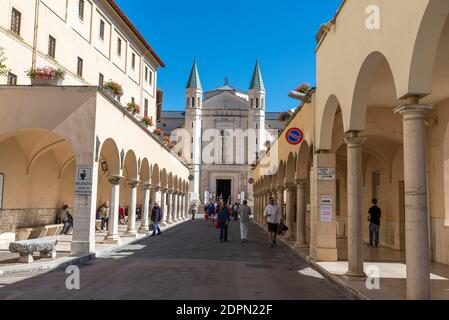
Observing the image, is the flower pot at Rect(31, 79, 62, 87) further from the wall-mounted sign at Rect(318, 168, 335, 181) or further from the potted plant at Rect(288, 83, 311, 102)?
the wall-mounted sign at Rect(318, 168, 335, 181)

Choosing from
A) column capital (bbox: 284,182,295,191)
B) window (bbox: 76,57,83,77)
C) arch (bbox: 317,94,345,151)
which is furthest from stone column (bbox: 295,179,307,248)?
window (bbox: 76,57,83,77)

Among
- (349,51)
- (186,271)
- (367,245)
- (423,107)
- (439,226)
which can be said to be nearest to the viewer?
(423,107)

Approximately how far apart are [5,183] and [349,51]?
1344 cm

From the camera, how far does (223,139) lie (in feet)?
231

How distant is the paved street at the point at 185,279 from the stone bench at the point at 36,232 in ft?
10.1

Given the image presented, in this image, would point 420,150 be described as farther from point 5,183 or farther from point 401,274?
point 5,183

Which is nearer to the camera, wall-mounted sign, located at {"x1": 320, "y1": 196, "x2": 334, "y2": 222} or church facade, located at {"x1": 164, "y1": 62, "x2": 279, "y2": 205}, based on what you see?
wall-mounted sign, located at {"x1": 320, "y1": 196, "x2": 334, "y2": 222}

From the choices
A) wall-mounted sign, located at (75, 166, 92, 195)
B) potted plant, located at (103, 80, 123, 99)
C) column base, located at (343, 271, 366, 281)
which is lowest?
column base, located at (343, 271, 366, 281)

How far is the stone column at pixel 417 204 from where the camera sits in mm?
6973

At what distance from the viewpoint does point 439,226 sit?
13.5m

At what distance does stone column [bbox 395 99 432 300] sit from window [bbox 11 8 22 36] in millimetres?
16400

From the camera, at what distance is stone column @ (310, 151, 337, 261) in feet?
44.6

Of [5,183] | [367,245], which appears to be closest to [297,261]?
[367,245]
